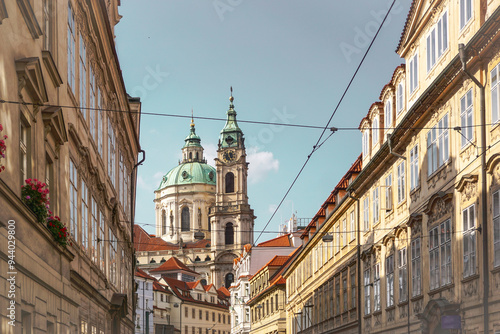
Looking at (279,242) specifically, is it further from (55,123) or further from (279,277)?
(55,123)

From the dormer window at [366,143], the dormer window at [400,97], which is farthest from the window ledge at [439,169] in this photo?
the dormer window at [366,143]

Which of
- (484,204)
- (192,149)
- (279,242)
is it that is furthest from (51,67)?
(192,149)

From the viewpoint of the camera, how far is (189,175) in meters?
177

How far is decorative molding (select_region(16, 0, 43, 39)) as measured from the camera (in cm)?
1227

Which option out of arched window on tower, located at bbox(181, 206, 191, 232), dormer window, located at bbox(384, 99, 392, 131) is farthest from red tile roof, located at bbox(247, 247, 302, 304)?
arched window on tower, located at bbox(181, 206, 191, 232)

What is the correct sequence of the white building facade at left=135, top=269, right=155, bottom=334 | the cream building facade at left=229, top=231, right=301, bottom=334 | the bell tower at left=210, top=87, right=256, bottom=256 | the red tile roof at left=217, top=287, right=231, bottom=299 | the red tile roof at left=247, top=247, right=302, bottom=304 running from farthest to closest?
the bell tower at left=210, top=87, right=256, bottom=256, the red tile roof at left=217, top=287, right=231, bottom=299, the white building facade at left=135, top=269, right=155, bottom=334, the cream building facade at left=229, top=231, right=301, bottom=334, the red tile roof at left=247, top=247, right=302, bottom=304

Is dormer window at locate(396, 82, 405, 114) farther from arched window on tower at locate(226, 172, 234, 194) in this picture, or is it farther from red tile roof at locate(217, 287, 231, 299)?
arched window on tower at locate(226, 172, 234, 194)

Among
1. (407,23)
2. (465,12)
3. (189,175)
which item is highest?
(189,175)

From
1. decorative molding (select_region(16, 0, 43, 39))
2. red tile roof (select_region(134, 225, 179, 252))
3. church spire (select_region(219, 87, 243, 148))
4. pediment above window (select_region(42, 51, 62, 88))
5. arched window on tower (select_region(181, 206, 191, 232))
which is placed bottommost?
pediment above window (select_region(42, 51, 62, 88))

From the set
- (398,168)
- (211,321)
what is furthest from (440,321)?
(211,321)

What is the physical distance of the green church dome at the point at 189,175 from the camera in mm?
176125

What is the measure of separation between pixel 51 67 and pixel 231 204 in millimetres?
144924

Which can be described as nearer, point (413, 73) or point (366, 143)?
point (413, 73)

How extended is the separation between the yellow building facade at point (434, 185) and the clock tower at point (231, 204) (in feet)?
408
